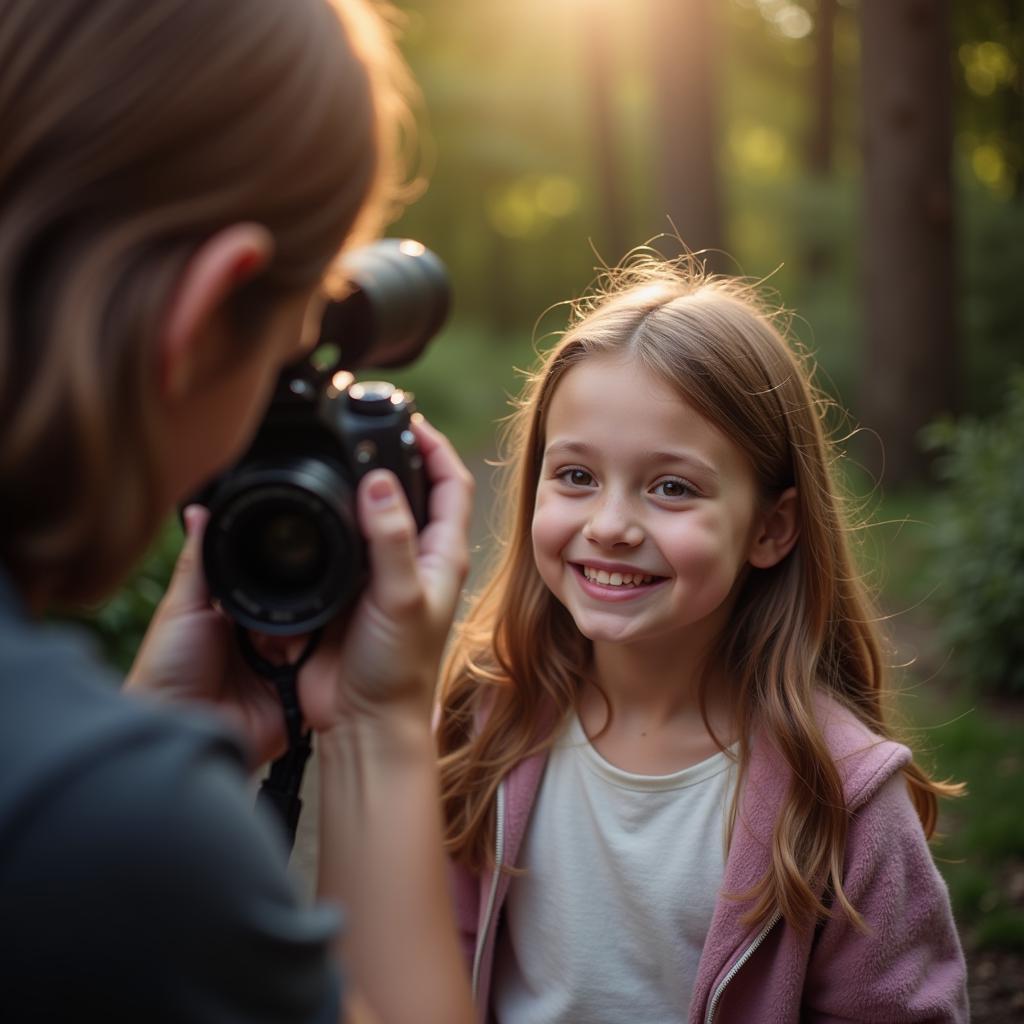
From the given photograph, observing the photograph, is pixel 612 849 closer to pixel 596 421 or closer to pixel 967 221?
pixel 596 421

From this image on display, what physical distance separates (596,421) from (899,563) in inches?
247

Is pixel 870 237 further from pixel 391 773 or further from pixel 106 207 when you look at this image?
pixel 106 207

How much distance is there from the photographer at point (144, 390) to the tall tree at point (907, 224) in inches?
348

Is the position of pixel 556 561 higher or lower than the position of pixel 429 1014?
higher

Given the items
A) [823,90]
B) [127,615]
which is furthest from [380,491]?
[823,90]

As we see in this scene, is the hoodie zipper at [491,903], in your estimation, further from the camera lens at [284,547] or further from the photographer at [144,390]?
the photographer at [144,390]

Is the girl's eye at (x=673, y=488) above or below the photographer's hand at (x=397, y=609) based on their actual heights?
above

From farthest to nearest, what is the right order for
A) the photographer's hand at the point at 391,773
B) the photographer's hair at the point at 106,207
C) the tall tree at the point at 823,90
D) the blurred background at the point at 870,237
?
1. the tall tree at the point at 823,90
2. the blurred background at the point at 870,237
3. the photographer's hand at the point at 391,773
4. the photographer's hair at the point at 106,207

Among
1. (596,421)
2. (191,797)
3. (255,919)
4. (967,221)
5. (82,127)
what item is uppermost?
(967,221)

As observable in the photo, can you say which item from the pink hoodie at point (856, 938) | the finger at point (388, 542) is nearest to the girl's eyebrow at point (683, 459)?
the pink hoodie at point (856, 938)

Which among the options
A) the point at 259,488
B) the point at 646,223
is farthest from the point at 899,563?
the point at 646,223

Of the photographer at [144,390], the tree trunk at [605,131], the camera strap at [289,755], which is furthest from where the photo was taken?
the tree trunk at [605,131]

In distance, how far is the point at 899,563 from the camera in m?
8.09

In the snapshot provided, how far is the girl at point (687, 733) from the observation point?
6.72 ft
